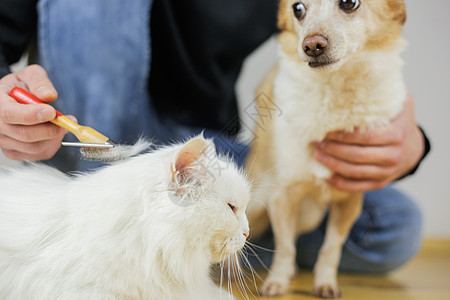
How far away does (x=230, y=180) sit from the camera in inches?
17.2

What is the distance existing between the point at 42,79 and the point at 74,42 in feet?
0.61

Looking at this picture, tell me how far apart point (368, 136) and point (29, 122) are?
1.73ft

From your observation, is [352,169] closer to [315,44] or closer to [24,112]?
Result: [315,44]

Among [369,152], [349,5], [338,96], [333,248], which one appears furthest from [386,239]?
[349,5]

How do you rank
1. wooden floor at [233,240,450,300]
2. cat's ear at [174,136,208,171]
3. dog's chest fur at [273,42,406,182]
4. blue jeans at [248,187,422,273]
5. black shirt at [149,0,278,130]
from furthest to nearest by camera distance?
blue jeans at [248,187,422,273] < black shirt at [149,0,278,130] < wooden floor at [233,240,450,300] < dog's chest fur at [273,42,406,182] < cat's ear at [174,136,208,171]

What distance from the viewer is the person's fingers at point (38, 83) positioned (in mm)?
477

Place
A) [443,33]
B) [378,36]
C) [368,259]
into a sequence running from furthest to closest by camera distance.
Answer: [368,259], [443,33], [378,36]

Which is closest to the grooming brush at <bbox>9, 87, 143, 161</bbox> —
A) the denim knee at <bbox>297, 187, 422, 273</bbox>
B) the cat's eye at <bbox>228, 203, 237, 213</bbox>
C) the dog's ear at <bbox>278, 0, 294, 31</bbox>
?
the cat's eye at <bbox>228, 203, 237, 213</bbox>

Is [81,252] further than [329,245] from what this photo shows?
No

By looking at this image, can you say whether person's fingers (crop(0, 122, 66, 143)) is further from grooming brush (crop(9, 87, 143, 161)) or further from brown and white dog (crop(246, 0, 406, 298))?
brown and white dog (crop(246, 0, 406, 298))

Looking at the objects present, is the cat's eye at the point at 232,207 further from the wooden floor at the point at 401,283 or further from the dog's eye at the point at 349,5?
the dog's eye at the point at 349,5

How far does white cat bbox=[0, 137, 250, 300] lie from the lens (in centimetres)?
41

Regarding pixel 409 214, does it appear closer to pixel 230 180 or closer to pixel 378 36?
pixel 378 36

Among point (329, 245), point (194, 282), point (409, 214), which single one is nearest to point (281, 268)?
point (329, 245)
